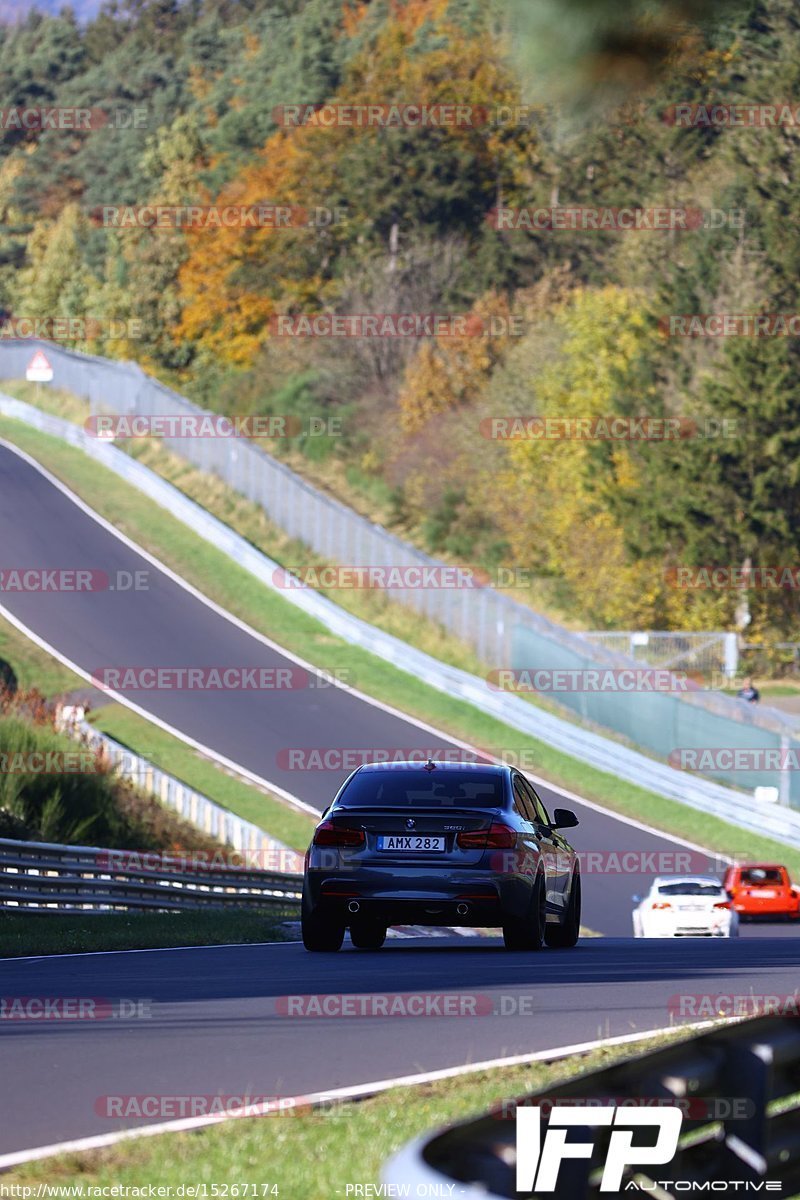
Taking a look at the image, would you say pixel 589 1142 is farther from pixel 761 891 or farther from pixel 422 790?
pixel 761 891

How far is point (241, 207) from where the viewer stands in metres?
97.6

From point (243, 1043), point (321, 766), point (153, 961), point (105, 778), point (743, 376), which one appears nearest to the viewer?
point (243, 1043)

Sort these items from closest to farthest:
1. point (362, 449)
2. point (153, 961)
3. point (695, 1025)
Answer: point (695, 1025)
point (153, 961)
point (362, 449)

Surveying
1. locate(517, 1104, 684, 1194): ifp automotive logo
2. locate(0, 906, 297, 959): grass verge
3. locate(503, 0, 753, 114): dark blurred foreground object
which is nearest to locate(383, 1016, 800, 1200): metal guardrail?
locate(517, 1104, 684, 1194): ifp automotive logo

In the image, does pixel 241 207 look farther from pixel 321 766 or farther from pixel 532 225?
pixel 321 766

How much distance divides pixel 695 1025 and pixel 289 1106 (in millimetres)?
3512

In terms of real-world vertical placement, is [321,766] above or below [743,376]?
below

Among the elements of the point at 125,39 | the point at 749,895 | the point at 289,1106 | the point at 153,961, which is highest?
the point at 125,39

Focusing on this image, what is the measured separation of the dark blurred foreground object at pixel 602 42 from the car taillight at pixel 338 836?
79062 millimetres

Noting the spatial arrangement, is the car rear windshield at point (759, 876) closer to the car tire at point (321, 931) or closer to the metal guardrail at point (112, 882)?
the metal guardrail at point (112, 882)

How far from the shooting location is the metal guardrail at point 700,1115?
4.68 metres

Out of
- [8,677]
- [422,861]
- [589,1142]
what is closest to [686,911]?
[422,861]

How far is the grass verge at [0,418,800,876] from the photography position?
136ft

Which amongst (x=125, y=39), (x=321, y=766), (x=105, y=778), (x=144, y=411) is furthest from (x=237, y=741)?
(x=125, y=39)
